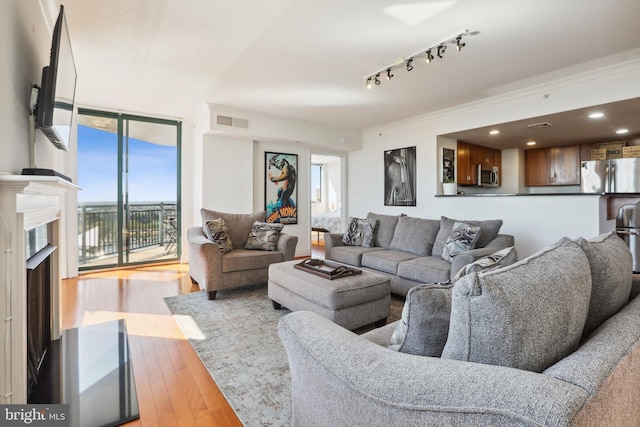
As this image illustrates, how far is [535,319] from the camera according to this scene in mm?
765

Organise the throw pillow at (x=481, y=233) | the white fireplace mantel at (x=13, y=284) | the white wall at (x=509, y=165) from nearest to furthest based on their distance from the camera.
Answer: the white fireplace mantel at (x=13, y=284)
the throw pillow at (x=481, y=233)
the white wall at (x=509, y=165)

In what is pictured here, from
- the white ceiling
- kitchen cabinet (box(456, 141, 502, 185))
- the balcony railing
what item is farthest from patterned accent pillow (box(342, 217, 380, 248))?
the balcony railing

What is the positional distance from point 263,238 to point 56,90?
252cm

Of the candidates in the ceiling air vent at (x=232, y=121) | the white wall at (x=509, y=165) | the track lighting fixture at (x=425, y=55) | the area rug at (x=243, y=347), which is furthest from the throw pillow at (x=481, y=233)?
the ceiling air vent at (x=232, y=121)

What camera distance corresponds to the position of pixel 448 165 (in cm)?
541

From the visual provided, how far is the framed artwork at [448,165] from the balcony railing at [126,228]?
184 inches

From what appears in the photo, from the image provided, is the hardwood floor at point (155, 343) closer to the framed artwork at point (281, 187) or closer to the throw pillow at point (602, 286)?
the throw pillow at point (602, 286)

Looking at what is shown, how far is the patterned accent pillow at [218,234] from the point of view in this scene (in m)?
3.73

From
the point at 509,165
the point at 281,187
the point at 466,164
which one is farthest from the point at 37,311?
the point at 509,165

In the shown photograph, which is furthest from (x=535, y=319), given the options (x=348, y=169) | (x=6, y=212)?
(x=348, y=169)

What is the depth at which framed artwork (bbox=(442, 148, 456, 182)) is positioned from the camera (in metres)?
5.31

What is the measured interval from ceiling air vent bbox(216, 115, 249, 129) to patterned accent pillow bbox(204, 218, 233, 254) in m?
1.65

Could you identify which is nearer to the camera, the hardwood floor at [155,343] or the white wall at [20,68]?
the white wall at [20,68]

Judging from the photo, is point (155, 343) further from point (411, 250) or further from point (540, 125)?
point (540, 125)
